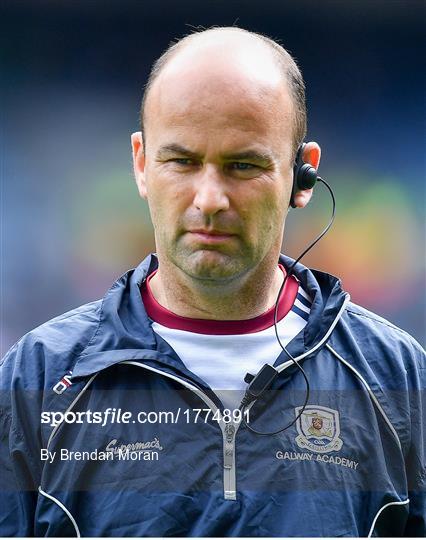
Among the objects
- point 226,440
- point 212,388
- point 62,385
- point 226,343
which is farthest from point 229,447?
point 62,385

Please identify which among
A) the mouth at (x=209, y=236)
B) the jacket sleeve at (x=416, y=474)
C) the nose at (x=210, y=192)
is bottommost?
the jacket sleeve at (x=416, y=474)

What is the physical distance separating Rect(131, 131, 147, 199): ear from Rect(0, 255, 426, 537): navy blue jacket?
0.27 metres

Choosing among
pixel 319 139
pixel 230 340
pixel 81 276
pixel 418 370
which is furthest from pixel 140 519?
pixel 319 139

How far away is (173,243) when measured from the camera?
1.63 meters

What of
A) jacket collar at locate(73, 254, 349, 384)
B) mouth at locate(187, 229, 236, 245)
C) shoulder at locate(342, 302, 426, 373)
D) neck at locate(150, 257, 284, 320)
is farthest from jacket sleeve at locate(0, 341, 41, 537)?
shoulder at locate(342, 302, 426, 373)

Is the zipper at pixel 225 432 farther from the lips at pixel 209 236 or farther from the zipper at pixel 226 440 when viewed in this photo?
the lips at pixel 209 236

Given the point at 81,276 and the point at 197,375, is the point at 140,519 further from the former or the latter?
the point at 81,276

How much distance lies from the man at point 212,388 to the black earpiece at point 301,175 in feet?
0.20

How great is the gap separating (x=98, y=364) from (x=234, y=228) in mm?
400

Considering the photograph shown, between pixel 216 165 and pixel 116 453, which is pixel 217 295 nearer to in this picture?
pixel 216 165

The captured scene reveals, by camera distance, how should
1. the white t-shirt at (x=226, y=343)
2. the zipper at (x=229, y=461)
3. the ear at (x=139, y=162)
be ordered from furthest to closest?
the ear at (x=139, y=162)
the white t-shirt at (x=226, y=343)
the zipper at (x=229, y=461)

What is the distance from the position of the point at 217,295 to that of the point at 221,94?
1.42 ft

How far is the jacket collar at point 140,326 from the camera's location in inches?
62.7

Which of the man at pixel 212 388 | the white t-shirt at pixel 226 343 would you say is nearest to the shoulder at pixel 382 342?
the man at pixel 212 388
